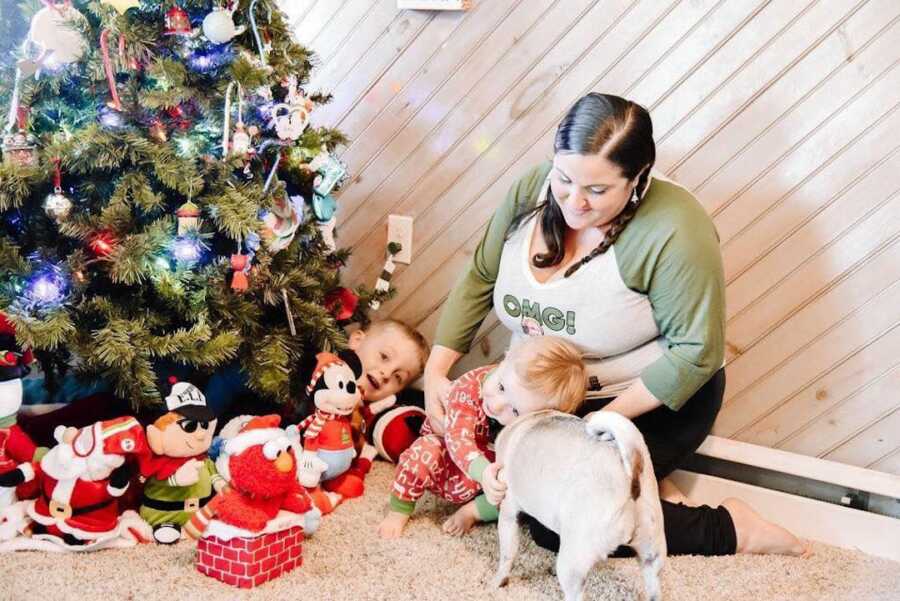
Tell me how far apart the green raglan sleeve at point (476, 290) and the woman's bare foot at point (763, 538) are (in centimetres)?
74

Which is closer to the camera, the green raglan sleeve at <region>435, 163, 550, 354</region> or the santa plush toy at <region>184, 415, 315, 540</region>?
the santa plush toy at <region>184, 415, 315, 540</region>

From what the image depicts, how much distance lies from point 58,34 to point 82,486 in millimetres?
937

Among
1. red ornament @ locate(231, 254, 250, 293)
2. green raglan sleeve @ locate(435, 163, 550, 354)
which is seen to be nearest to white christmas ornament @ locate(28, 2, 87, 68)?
red ornament @ locate(231, 254, 250, 293)

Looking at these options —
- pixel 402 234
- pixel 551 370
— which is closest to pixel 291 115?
pixel 402 234

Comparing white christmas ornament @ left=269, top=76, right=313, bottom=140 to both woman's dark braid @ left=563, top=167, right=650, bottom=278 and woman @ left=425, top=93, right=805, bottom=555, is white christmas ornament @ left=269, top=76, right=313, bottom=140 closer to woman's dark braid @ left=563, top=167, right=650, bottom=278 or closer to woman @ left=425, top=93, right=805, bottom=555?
woman @ left=425, top=93, right=805, bottom=555

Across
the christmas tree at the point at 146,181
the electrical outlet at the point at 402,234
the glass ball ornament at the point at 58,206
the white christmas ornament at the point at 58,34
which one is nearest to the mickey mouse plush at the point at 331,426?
the christmas tree at the point at 146,181

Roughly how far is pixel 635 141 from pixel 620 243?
244 mm

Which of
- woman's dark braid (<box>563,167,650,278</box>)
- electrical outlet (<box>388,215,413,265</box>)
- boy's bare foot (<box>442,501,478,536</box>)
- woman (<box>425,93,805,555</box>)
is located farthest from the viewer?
electrical outlet (<box>388,215,413,265</box>)

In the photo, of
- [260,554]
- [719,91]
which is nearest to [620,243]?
[719,91]

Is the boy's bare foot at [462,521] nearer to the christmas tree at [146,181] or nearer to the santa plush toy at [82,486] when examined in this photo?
the christmas tree at [146,181]

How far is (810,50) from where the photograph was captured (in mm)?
1914

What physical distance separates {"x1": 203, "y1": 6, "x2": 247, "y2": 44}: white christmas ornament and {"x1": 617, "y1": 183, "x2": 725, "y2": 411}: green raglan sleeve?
969 mm

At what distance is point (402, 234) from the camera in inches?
100

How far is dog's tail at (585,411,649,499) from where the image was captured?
4.83 ft
